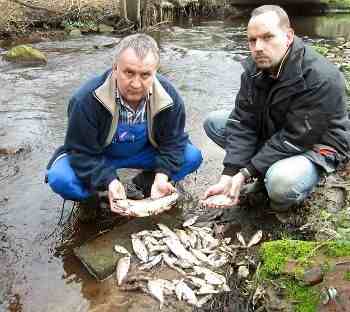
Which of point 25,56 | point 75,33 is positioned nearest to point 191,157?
point 25,56

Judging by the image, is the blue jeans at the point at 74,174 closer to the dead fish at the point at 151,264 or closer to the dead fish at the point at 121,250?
the dead fish at the point at 121,250

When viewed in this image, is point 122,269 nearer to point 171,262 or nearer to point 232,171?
point 171,262

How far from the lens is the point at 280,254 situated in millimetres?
3408

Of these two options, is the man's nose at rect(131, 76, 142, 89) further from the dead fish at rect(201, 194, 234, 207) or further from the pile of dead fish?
the pile of dead fish

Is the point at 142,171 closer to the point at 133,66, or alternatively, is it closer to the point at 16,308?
the point at 133,66

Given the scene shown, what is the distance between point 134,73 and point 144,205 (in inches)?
42.4

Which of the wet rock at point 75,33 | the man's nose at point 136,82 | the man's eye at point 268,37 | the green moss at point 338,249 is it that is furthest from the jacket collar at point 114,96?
the wet rock at point 75,33

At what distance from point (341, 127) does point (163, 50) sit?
915 centimetres

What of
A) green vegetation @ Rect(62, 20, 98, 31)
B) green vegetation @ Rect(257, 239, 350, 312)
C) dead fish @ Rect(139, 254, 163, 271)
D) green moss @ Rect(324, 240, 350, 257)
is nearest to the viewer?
green vegetation @ Rect(257, 239, 350, 312)

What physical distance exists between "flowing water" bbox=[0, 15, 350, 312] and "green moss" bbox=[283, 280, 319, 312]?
1.05 meters

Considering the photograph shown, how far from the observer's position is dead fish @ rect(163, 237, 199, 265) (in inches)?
157

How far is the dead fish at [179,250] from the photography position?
4000 millimetres

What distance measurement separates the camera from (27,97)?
861cm

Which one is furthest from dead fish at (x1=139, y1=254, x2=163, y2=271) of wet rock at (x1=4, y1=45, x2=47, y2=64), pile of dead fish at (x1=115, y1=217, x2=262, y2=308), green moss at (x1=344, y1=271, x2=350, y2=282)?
wet rock at (x1=4, y1=45, x2=47, y2=64)
